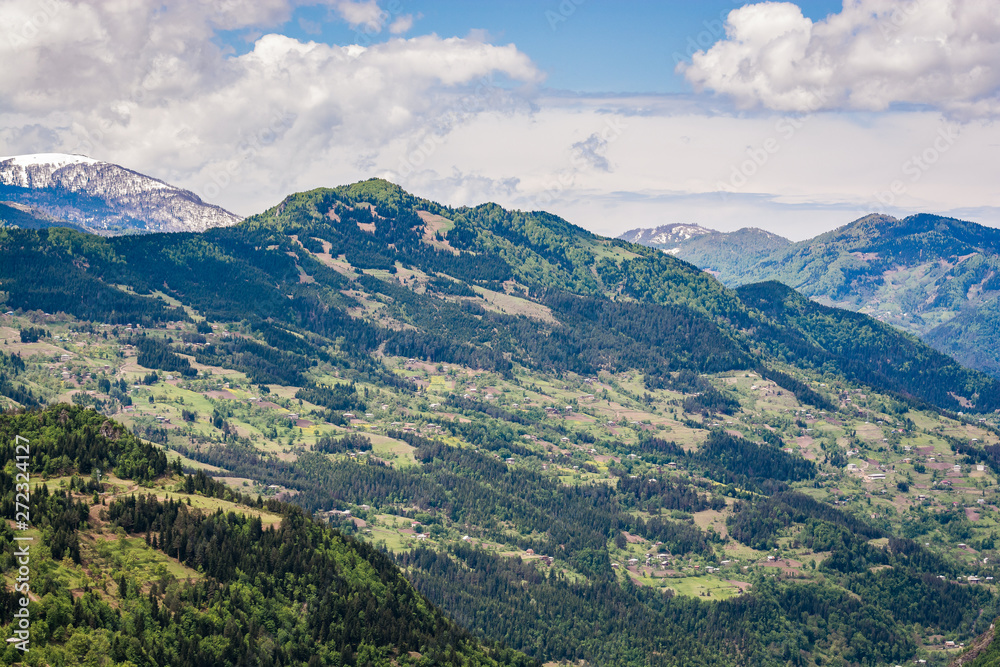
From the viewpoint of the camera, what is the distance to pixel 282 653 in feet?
537

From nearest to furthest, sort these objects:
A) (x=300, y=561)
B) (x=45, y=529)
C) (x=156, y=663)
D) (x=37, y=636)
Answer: (x=37, y=636)
(x=156, y=663)
(x=45, y=529)
(x=300, y=561)

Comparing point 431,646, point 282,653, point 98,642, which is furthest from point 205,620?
point 431,646

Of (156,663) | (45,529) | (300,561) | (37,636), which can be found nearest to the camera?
(37,636)

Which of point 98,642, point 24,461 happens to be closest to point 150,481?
point 24,461

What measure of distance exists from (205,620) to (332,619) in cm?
2864

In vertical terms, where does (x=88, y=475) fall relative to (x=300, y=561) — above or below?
above

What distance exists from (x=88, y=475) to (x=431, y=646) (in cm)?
7097

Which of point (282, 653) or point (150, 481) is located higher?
point (150, 481)

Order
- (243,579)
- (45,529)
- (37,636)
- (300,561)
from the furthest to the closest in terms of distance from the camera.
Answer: (300,561) < (243,579) < (45,529) < (37,636)

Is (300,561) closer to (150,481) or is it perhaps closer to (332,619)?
(332,619)

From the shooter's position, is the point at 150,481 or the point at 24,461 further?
the point at 150,481

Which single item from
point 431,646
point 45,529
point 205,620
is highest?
point 45,529

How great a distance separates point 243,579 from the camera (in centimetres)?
17562

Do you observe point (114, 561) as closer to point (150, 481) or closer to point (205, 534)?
point (205, 534)
